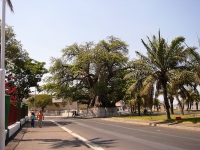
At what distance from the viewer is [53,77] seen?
5016 centimetres

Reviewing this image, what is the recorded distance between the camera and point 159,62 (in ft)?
79.4

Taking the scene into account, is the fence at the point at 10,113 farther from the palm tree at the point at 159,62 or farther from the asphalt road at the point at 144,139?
the palm tree at the point at 159,62

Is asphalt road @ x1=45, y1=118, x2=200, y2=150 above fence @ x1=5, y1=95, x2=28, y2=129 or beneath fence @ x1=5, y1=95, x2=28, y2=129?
beneath

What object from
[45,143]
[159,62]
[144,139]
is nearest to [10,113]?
[45,143]

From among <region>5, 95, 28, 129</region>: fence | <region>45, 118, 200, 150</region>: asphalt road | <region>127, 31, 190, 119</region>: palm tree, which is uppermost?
<region>127, 31, 190, 119</region>: palm tree

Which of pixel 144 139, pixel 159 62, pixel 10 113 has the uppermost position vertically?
pixel 159 62

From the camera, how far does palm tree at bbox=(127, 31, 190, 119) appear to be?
23.9 m

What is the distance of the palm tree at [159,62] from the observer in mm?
23891

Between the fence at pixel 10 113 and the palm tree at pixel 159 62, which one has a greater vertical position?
the palm tree at pixel 159 62

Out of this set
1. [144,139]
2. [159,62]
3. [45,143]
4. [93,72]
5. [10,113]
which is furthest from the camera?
[93,72]

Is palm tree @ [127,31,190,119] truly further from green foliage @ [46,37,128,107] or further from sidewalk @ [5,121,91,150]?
green foliage @ [46,37,128,107]

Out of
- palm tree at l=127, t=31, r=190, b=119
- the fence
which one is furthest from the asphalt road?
palm tree at l=127, t=31, r=190, b=119

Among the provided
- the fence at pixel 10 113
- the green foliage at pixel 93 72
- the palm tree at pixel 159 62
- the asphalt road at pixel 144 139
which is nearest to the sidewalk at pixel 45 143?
the asphalt road at pixel 144 139

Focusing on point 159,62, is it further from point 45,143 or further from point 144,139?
point 45,143
